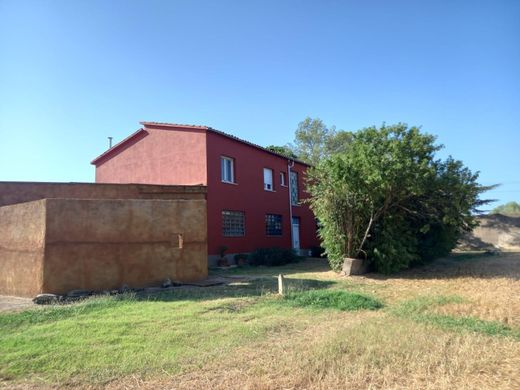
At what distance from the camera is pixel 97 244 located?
11234mm

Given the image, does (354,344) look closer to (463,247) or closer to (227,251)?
(227,251)

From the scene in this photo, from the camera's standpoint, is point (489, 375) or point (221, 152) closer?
point (489, 375)

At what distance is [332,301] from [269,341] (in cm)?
320

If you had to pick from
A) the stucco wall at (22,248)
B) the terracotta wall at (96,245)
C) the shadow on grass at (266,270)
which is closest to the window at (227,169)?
the shadow on grass at (266,270)

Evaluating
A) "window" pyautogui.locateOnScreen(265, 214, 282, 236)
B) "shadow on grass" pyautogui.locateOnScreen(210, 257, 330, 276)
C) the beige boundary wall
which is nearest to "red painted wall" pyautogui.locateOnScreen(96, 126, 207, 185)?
"shadow on grass" pyautogui.locateOnScreen(210, 257, 330, 276)

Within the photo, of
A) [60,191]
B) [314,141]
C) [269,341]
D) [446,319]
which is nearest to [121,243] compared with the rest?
[60,191]

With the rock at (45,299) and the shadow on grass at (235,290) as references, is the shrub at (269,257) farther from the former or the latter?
the rock at (45,299)

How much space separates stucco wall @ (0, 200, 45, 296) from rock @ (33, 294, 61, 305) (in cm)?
59

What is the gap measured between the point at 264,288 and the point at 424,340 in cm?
595

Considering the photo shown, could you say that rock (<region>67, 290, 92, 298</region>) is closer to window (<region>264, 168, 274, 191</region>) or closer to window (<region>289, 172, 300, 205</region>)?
window (<region>264, 168, 274, 191</region>)

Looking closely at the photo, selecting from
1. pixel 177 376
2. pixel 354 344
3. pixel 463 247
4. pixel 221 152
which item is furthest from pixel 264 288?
pixel 463 247

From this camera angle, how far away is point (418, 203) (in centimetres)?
1470

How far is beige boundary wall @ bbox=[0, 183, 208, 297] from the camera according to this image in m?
10.7

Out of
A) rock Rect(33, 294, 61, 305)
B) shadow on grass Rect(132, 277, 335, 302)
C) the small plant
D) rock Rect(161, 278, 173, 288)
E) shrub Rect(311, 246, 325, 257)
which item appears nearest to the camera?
rock Rect(33, 294, 61, 305)
